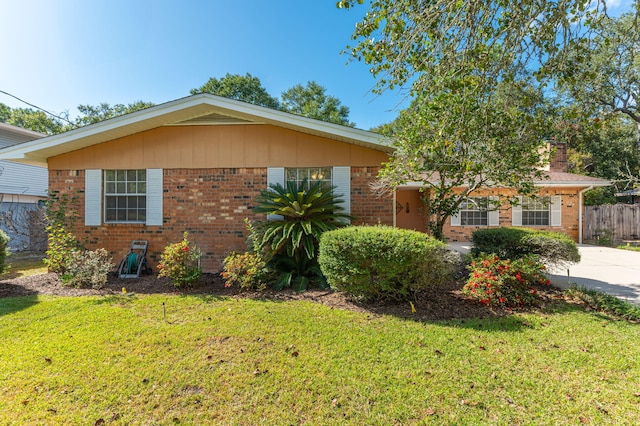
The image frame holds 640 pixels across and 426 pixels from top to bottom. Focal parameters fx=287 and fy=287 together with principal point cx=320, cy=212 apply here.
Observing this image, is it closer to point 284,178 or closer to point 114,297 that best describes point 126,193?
point 114,297

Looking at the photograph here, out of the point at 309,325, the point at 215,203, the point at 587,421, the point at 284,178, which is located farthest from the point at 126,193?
the point at 587,421

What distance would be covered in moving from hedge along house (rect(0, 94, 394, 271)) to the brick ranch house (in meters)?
0.02

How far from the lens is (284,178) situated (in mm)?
6824

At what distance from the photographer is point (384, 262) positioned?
4.25m

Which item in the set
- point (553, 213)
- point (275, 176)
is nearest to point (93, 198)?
point (275, 176)

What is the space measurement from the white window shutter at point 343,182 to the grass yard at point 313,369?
2979mm

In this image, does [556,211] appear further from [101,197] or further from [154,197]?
[101,197]

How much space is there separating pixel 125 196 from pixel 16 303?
3077mm

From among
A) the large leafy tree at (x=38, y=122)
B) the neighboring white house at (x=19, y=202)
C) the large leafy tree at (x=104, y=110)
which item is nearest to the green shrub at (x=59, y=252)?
the neighboring white house at (x=19, y=202)

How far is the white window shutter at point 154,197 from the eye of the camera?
7.00 metres

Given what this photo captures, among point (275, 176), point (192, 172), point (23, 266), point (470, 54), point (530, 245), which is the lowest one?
point (23, 266)

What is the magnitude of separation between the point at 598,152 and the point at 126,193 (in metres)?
28.4

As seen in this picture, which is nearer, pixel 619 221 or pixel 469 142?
pixel 469 142

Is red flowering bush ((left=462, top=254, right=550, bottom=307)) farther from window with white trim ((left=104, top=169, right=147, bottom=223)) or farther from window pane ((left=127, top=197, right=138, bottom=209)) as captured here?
window pane ((left=127, top=197, right=138, bottom=209))
